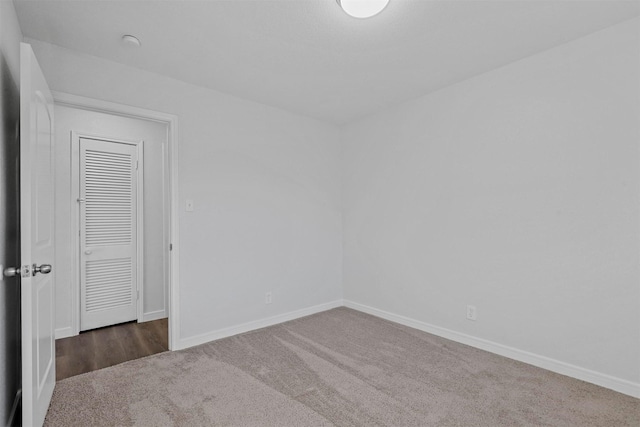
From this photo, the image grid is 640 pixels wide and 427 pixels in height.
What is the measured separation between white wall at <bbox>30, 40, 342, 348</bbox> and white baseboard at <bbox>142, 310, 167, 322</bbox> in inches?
47.1

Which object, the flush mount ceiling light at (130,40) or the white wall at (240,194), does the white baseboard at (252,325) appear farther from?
the flush mount ceiling light at (130,40)

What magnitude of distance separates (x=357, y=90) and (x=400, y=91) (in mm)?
432

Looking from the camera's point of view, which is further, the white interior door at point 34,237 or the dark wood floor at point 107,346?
the dark wood floor at point 107,346

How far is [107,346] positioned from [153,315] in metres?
0.84

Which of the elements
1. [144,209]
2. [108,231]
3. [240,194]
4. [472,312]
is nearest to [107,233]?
[108,231]

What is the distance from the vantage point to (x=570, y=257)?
8.03 feet

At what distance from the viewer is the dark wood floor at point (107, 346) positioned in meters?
2.72

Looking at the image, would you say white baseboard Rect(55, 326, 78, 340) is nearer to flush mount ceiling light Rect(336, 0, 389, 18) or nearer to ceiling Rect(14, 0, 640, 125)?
ceiling Rect(14, 0, 640, 125)

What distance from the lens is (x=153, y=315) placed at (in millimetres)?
3963

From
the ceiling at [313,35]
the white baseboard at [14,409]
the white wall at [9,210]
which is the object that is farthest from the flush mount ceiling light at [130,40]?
the white baseboard at [14,409]

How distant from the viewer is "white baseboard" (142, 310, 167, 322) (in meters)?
3.89

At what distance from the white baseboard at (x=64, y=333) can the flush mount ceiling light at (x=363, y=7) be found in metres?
3.88

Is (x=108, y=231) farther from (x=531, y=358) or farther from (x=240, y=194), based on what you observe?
(x=531, y=358)

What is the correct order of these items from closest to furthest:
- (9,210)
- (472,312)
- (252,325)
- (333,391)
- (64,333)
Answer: (9,210)
(333,391)
(472,312)
(64,333)
(252,325)
